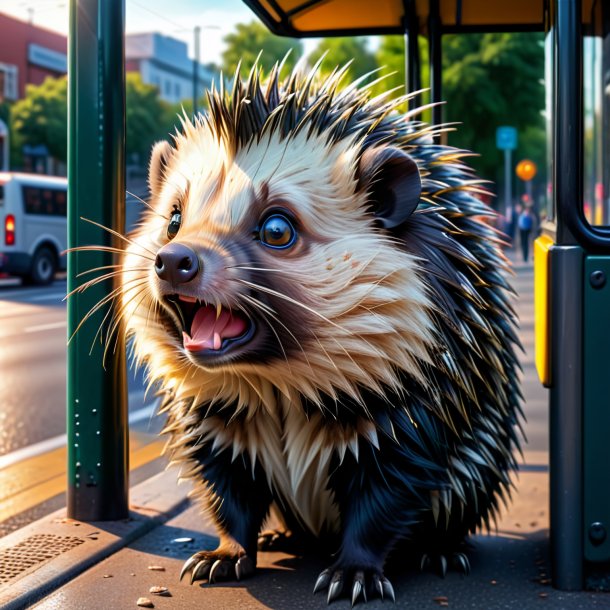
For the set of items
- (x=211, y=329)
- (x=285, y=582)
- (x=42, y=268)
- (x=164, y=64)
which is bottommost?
(x=285, y=582)

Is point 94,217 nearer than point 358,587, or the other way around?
A: point 358,587

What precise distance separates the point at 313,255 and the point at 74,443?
157 centimetres

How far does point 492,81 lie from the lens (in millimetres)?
33375

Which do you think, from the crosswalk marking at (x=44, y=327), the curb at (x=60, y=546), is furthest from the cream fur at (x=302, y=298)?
the crosswalk marking at (x=44, y=327)

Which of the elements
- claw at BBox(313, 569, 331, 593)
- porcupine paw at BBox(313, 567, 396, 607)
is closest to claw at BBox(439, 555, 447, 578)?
porcupine paw at BBox(313, 567, 396, 607)

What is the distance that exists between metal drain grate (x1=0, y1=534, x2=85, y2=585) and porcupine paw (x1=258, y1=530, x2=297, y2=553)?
658 millimetres

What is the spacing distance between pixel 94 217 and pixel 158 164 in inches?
23.1

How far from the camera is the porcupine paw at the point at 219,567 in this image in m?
3.34

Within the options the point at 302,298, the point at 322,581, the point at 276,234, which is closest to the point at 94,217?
the point at 276,234

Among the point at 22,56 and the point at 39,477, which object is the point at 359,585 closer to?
the point at 39,477

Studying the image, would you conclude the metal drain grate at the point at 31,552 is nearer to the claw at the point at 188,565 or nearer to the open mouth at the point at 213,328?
the claw at the point at 188,565

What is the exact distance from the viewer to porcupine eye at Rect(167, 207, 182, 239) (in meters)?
3.17

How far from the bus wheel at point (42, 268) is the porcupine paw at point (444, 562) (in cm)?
1877

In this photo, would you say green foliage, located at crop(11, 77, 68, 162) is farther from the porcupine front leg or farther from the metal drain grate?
the porcupine front leg
